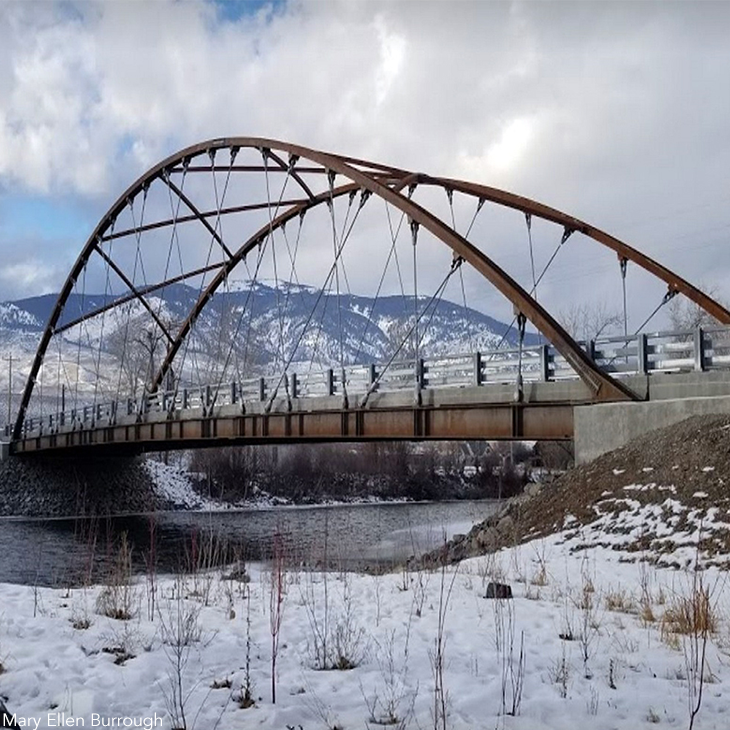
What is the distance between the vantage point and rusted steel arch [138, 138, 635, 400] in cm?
2023

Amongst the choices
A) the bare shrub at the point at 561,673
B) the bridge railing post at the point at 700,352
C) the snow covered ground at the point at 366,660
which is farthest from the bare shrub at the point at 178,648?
the bridge railing post at the point at 700,352

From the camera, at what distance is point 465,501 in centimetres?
6072

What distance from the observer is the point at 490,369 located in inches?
937

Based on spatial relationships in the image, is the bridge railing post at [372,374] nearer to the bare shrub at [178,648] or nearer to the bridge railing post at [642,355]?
the bridge railing post at [642,355]

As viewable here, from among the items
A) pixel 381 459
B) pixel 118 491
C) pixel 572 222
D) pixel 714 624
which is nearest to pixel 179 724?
pixel 714 624

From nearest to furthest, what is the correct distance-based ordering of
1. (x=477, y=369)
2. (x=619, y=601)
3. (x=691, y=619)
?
(x=691, y=619)
(x=619, y=601)
(x=477, y=369)

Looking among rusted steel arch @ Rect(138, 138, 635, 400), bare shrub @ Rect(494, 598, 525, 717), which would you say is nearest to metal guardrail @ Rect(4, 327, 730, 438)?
rusted steel arch @ Rect(138, 138, 635, 400)

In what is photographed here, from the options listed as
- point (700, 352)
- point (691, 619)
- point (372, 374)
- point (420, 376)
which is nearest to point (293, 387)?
point (372, 374)

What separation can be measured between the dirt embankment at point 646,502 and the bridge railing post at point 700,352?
6.40 feet

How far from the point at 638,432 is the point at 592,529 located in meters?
4.42

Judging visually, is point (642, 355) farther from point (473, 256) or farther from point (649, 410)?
point (473, 256)

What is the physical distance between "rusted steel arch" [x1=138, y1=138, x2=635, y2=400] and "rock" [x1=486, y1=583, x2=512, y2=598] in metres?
10.6

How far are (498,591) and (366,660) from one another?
3.58m

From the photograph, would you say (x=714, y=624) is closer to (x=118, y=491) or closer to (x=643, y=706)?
(x=643, y=706)
